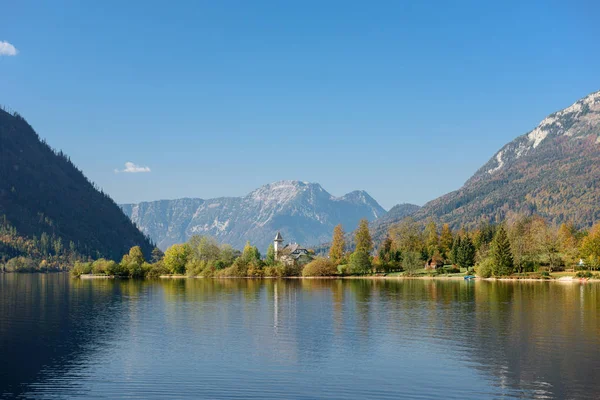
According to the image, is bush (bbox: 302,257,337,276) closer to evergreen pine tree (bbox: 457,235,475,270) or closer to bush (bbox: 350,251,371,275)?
bush (bbox: 350,251,371,275)

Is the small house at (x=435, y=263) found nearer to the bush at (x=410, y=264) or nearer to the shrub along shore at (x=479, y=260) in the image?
the shrub along shore at (x=479, y=260)

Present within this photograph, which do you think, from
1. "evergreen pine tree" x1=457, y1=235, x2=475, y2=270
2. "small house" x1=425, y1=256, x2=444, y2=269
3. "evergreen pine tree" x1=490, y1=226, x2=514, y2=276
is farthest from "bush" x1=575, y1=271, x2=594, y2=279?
"small house" x1=425, y1=256, x2=444, y2=269

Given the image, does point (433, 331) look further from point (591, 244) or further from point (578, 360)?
point (591, 244)

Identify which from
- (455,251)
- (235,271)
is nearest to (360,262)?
(455,251)

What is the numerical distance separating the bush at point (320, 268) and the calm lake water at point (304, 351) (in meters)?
97.7

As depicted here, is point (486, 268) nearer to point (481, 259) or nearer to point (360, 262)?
point (481, 259)

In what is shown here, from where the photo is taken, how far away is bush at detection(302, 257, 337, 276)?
7426 inches

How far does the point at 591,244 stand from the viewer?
156000 millimetres

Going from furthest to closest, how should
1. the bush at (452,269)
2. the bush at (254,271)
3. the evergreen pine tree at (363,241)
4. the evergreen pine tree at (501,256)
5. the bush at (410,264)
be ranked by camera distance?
the bush at (254,271), the evergreen pine tree at (363,241), the bush at (452,269), the bush at (410,264), the evergreen pine tree at (501,256)

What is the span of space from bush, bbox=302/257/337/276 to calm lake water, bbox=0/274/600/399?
97.7 metres

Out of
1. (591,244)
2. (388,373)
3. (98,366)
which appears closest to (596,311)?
(388,373)

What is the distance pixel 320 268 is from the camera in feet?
618

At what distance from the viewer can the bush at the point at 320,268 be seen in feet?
619

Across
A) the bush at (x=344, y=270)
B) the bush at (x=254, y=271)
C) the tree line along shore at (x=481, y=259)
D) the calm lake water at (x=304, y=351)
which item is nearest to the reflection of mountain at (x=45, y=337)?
the calm lake water at (x=304, y=351)
